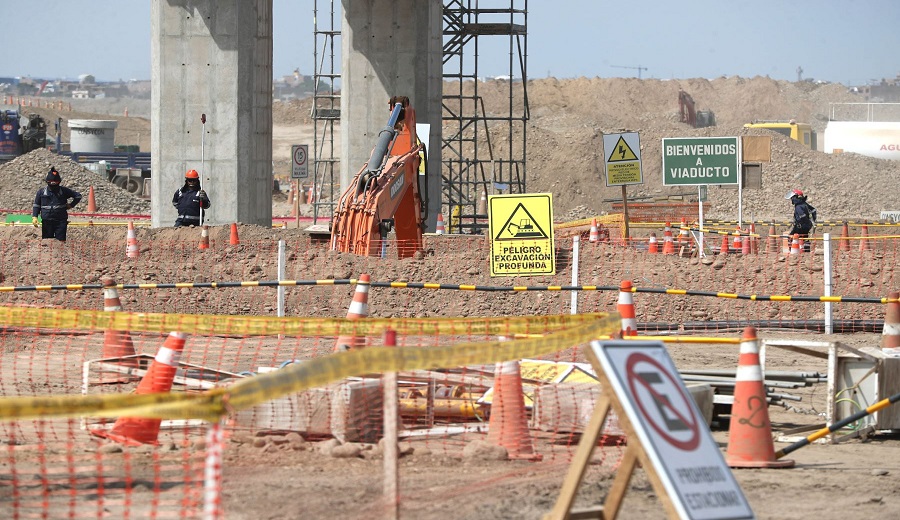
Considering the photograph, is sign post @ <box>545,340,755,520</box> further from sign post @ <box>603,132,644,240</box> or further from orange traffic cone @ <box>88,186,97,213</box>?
orange traffic cone @ <box>88,186,97,213</box>

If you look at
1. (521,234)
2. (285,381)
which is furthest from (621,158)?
(285,381)

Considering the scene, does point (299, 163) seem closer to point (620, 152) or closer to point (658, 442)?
point (620, 152)

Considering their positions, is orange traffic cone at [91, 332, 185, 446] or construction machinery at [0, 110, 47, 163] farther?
construction machinery at [0, 110, 47, 163]

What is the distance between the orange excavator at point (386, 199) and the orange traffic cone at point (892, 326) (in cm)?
1003

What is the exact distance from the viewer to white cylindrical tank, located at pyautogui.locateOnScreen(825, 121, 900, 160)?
7700 centimetres

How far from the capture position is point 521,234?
18.6m

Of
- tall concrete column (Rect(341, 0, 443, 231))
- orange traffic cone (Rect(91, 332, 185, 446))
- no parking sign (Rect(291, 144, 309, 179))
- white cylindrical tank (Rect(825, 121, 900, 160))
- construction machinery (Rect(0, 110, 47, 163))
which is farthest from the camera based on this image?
white cylindrical tank (Rect(825, 121, 900, 160))

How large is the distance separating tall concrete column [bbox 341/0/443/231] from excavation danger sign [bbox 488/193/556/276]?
16.5m

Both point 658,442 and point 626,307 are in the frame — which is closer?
point 658,442

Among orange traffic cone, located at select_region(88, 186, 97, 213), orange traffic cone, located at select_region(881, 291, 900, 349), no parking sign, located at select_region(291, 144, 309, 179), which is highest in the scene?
no parking sign, located at select_region(291, 144, 309, 179)

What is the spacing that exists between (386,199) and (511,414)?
12.5m

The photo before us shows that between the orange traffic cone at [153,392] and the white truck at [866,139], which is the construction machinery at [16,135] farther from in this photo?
the orange traffic cone at [153,392]

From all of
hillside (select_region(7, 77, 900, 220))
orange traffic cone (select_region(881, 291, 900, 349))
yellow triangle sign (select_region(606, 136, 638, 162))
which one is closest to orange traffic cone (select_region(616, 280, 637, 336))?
orange traffic cone (select_region(881, 291, 900, 349))

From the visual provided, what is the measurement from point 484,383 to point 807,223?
19.1m
